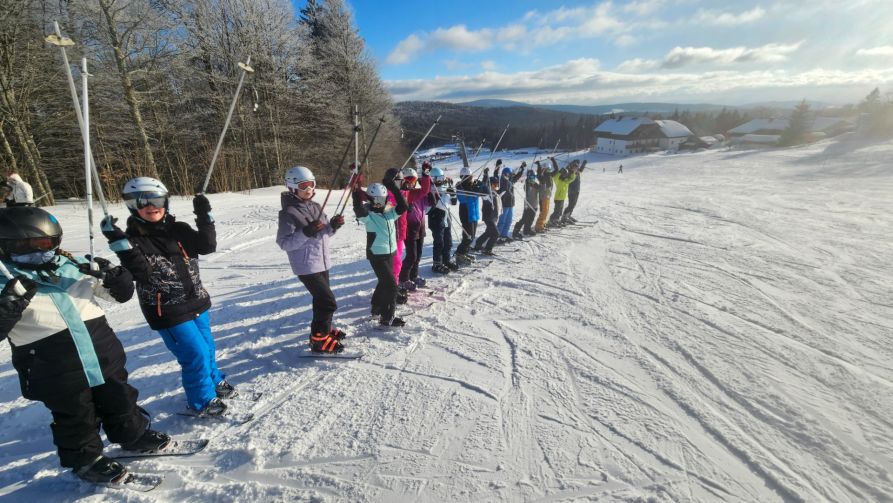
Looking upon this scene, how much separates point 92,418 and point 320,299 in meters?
1.86

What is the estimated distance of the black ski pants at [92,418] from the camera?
2.30 metres

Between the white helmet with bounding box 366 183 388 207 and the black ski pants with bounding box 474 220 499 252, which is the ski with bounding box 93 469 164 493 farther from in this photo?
the black ski pants with bounding box 474 220 499 252

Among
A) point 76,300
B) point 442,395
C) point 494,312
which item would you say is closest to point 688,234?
point 494,312

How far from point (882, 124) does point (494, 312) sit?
175 feet

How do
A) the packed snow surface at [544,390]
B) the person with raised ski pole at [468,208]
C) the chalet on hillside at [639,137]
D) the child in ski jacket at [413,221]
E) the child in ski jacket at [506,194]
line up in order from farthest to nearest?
the chalet on hillside at [639,137]
the child in ski jacket at [506,194]
the person with raised ski pole at [468,208]
the child in ski jacket at [413,221]
the packed snow surface at [544,390]

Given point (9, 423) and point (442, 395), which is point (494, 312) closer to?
point (442, 395)

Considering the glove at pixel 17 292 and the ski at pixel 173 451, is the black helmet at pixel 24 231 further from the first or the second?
the ski at pixel 173 451

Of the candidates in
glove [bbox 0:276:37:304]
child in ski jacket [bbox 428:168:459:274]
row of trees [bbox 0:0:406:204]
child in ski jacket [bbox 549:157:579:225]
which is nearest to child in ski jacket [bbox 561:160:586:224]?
child in ski jacket [bbox 549:157:579:225]

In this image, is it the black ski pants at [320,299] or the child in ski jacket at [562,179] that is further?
the child in ski jacket at [562,179]

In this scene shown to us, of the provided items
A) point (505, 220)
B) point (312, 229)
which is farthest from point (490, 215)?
point (312, 229)

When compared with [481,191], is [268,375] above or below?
below

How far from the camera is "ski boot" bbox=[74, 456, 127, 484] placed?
245 centimetres

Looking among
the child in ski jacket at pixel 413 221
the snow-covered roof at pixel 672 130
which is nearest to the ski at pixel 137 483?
the child in ski jacket at pixel 413 221

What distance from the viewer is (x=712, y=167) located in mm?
26875
